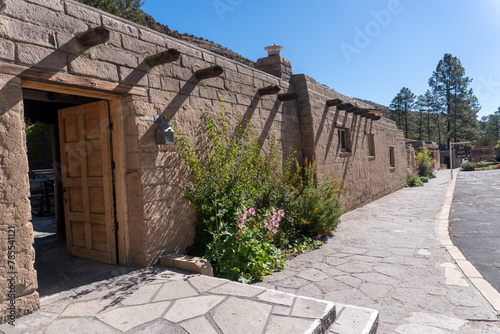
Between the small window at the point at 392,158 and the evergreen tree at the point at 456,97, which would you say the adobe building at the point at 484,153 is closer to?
the evergreen tree at the point at 456,97

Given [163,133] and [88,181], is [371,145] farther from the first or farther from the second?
[88,181]

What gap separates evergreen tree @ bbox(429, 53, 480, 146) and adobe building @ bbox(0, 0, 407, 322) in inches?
Answer: 1589

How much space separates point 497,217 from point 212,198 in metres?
6.35

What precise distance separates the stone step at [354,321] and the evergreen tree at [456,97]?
42.3 meters

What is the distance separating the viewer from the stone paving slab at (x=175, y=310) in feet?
7.55

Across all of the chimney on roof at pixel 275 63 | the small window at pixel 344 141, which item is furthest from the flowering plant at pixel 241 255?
the small window at pixel 344 141

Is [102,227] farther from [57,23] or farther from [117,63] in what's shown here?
[57,23]

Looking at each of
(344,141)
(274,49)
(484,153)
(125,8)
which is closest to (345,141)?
(344,141)

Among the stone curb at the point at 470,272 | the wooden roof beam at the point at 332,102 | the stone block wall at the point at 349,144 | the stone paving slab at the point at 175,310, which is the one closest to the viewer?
the stone paving slab at the point at 175,310

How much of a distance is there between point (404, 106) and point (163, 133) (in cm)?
4504

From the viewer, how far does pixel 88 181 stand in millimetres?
3992

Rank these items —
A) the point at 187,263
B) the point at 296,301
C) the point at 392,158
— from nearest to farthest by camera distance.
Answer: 1. the point at 296,301
2. the point at 187,263
3. the point at 392,158

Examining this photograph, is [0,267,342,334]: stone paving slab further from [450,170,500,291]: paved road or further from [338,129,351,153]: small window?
[338,129,351,153]: small window

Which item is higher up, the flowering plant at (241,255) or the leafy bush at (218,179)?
the leafy bush at (218,179)
